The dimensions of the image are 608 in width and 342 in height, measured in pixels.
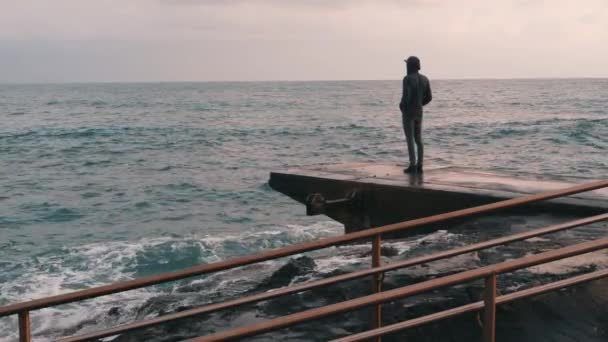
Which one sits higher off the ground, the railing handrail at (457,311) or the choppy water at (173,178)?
the railing handrail at (457,311)

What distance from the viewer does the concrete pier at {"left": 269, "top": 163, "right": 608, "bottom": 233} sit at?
7570mm

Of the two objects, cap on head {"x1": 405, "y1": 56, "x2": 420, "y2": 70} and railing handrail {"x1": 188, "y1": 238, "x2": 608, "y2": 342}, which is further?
cap on head {"x1": 405, "y1": 56, "x2": 420, "y2": 70}

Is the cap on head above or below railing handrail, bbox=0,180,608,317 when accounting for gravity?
above

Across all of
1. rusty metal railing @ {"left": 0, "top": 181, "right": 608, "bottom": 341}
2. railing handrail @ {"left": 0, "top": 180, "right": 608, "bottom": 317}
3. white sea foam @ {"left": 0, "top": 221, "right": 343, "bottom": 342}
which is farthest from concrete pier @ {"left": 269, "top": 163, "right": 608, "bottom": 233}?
rusty metal railing @ {"left": 0, "top": 181, "right": 608, "bottom": 341}

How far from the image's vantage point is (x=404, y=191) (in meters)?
8.35

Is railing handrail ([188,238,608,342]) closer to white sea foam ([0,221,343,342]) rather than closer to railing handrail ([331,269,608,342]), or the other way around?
railing handrail ([331,269,608,342])

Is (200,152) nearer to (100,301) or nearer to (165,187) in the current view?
(165,187)

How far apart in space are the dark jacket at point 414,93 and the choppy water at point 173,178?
2.11 metres

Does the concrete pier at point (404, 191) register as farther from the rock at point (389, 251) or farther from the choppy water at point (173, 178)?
the choppy water at point (173, 178)

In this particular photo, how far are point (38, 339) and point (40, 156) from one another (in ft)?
79.6

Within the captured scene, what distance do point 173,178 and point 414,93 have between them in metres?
15.9

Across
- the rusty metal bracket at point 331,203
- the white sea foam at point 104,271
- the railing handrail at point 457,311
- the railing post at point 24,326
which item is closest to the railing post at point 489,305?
the railing handrail at point 457,311

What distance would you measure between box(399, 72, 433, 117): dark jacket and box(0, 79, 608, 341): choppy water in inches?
82.9

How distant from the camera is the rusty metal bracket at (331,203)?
345 inches
